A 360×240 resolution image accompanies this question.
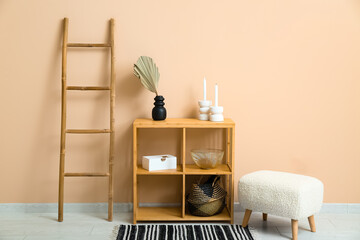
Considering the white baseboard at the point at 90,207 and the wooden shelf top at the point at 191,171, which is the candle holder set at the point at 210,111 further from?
the white baseboard at the point at 90,207

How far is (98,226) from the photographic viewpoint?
305cm

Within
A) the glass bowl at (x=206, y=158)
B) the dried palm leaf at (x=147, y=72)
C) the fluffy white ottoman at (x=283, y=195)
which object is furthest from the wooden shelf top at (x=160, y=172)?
the dried palm leaf at (x=147, y=72)

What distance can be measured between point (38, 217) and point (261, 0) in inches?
93.2

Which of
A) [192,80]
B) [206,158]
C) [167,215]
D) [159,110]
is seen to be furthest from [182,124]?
[167,215]

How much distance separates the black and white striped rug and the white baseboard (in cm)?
38

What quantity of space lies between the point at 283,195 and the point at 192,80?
113 centimetres

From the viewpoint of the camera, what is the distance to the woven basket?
123 inches

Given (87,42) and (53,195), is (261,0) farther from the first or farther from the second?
(53,195)

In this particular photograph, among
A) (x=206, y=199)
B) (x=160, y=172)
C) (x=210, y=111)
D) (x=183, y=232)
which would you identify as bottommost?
(x=183, y=232)

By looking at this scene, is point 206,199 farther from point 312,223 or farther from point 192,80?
point 192,80

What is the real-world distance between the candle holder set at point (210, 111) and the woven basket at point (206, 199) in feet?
1.61

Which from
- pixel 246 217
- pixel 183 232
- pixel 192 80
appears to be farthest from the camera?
pixel 192 80

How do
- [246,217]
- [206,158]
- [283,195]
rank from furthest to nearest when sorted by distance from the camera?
[206,158], [246,217], [283,195]

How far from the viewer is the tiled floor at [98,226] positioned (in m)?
2.87
